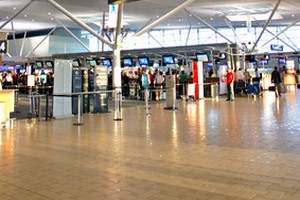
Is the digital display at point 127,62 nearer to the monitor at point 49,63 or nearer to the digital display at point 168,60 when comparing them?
the digital display at point 168,60

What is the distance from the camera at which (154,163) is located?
17.1 ft

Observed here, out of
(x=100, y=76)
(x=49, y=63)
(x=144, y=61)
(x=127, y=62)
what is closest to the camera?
(x=100, y=76)

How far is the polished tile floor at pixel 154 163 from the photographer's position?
3.86m

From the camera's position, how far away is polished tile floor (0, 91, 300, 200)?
3863mm

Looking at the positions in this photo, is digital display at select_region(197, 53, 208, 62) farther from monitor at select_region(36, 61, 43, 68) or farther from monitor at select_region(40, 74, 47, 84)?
monitor at select_region(36, 61, 43, 68)

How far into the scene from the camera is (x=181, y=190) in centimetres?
388

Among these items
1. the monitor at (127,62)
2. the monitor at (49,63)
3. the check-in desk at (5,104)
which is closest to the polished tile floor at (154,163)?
the check-in desk at (5,104)

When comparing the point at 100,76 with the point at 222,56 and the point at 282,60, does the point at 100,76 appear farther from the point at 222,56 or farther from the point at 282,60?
the point at 282,60

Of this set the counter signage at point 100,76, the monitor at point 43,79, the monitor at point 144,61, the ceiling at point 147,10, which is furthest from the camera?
the monitor at point 144,61

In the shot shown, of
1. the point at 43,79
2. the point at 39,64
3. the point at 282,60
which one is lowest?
the point at 43,79

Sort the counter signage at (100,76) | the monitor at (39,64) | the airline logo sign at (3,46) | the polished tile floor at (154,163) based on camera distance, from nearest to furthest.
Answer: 1. the polished tile floor at (154,163)
2. the airline logo sign at (3,46)
3. the counter signage at (100,76)
4. the monitor at (39,64)

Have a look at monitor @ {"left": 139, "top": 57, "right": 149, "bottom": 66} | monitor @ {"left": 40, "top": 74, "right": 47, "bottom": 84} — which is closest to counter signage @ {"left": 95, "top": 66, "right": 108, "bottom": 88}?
monitor @ {"left": 139, "top": 57, "right": 149, "bottom": 66}

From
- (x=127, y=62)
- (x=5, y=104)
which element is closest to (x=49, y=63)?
(x=127, y=62)

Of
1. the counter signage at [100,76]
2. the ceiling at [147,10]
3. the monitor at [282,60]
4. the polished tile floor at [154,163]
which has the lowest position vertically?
the polished tile floor at [154,163]
